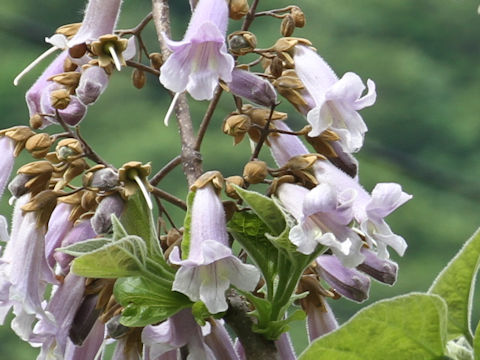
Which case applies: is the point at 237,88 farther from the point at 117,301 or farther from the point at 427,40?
the point at 427,40

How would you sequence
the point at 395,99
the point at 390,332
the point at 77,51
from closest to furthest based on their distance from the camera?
1. the point at 390,332
2. the point at 77,51
3. the point at 395,99

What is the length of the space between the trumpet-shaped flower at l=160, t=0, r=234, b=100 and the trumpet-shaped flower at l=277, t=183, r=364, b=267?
57mm

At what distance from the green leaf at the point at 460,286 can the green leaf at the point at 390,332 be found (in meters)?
0.03

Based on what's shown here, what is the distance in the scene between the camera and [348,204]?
0.35m

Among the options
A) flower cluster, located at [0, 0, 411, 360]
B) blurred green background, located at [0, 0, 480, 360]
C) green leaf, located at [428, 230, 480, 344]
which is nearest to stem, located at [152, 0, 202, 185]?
flower cluster, located at [0, 0, 411, 360]

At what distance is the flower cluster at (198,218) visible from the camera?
1.17 feet

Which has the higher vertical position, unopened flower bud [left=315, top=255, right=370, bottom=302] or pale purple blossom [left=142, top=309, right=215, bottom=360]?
unopened flower bud [left=315, top=255, right=370, bottom=302]

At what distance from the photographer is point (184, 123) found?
425mm

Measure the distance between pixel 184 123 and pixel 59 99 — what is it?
0.06m

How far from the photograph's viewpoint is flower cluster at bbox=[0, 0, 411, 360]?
36 cm

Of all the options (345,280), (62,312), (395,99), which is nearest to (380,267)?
(345,280)

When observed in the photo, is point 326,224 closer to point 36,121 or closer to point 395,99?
point 36,121

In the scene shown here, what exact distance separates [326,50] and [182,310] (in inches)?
36.4

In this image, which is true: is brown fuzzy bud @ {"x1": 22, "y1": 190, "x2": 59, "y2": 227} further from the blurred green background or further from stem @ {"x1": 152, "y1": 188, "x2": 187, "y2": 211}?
the blurred green background
